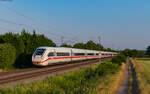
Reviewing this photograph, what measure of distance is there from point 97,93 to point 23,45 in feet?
62.1

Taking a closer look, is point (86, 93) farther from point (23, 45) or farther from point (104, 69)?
point (23, 45)

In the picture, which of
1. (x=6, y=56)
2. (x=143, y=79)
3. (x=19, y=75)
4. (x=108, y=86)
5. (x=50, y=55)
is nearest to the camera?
(x=108, y=86)

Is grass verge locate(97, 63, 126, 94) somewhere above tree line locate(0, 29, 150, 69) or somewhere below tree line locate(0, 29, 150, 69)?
below

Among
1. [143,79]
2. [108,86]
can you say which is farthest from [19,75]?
[143,79]

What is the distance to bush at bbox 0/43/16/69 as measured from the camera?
2142 centimetres

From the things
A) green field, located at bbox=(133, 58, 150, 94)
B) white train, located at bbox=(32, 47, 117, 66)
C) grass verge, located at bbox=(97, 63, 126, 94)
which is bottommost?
green field, located at bbox=(133, 58, 150, 94)

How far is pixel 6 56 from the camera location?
71.5 ft

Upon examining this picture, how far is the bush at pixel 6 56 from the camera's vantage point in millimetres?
21423

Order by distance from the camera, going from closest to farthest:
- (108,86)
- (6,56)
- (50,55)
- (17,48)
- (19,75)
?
(108,86)
(19,75)
(6,56)
(50,55)
(17,48)

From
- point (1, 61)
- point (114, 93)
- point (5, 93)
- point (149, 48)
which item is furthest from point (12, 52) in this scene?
point (149, 48)

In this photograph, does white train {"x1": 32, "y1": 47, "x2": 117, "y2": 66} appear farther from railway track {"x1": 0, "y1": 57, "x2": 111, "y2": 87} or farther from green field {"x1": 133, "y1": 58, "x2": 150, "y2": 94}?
green field {"x1": 133, "y1": 58, "x2": 150, "y2": 94}

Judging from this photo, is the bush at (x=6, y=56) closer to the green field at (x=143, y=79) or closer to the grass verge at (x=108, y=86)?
the grass verge at (x=108, y=86)

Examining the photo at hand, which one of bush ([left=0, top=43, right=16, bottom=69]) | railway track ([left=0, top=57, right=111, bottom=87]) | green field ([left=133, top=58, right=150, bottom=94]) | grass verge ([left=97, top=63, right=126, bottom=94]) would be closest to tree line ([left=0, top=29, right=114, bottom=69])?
bush ([left=0, top=43, right=16, bottom=69])

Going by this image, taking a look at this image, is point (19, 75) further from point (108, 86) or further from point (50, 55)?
point (108, 86)
